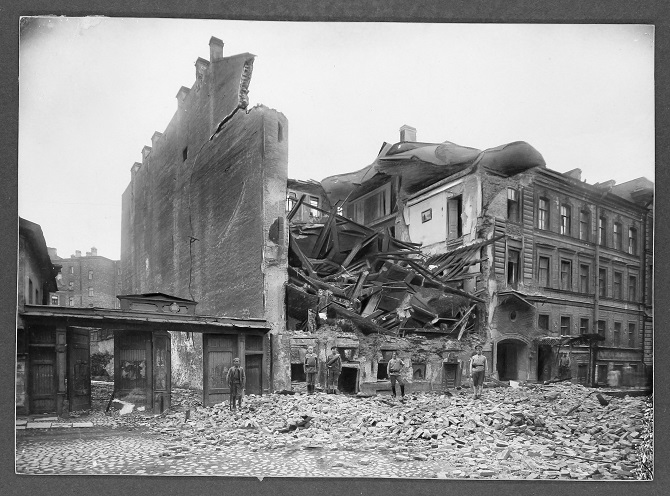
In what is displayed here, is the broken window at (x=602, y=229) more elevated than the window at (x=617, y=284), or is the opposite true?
the broken window at (x=602, y=229)

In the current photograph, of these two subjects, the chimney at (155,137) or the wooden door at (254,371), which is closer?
the chimney at (155,137)

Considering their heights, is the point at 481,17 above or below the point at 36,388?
above

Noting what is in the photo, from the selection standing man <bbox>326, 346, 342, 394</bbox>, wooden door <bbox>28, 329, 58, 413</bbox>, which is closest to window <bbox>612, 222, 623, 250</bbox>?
standing man <bbox>326, 346, 342, 394</bbox>

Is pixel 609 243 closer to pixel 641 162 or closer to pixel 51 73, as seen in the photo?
pixel 641 162

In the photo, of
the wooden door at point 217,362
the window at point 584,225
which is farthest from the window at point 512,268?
the wooden door at point 217,362

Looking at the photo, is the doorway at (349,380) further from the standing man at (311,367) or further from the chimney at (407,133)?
the chimney at (407,133)

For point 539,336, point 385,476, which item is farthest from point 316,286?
point 539,336

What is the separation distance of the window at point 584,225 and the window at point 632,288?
61 cm

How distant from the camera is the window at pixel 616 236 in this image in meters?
5.47

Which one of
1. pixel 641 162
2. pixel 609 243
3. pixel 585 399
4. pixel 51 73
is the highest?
pixel 51 73

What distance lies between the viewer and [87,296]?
5.36 m

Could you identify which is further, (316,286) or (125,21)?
(316,286)

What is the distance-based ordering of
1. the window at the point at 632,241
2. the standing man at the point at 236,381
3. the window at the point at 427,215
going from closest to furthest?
the window at the point at 632,241, the standing man at the point at 236,381, the window at the point at 427,215

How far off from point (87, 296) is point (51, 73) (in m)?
2.32
